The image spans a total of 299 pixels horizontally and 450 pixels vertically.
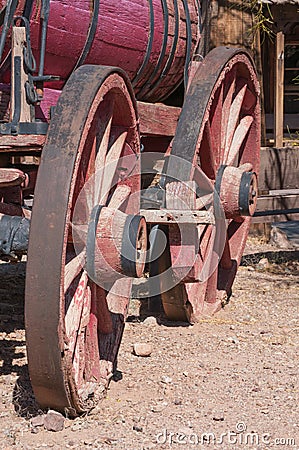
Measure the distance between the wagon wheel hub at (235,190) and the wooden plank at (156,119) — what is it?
0.32 meters

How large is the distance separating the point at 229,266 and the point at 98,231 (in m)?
1.89

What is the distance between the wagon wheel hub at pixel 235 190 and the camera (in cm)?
360

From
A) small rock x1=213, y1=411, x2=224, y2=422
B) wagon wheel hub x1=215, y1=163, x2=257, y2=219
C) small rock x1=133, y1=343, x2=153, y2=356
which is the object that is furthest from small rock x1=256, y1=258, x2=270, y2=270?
small rock x1=213, y1=411, x2=224, y2=422

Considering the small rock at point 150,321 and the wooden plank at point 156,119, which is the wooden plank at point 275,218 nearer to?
the small rock at point 150,321

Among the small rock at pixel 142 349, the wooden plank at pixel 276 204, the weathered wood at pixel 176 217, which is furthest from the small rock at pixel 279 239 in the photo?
the weathered wood at pixel 176 217

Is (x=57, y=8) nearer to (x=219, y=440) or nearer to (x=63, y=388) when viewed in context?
(x=63, y=388)

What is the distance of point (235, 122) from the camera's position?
4.00 metres

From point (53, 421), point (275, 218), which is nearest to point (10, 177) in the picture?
point (53, 421)

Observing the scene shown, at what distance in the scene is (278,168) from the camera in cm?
470

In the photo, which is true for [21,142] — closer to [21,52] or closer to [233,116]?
[21,52]

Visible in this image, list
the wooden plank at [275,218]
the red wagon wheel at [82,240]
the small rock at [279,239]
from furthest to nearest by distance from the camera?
the small rock at [279,239] → the wooden plank at [275,218] → the red wagon wheel at [82,240]

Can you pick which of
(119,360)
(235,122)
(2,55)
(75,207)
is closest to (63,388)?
(75,207)

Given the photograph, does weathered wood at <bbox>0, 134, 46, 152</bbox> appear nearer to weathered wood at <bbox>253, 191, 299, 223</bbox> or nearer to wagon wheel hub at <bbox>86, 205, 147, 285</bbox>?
wagon wheel hub at <bbox>86, 205, 147, 285</bbox>

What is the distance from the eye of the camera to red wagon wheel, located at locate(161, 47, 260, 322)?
331 cm
